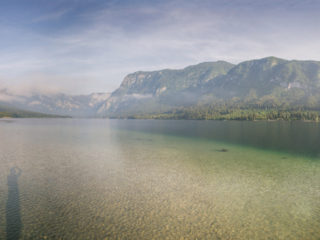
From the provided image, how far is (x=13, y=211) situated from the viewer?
2008 cm

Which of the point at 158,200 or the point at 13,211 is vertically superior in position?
the point at 13,211

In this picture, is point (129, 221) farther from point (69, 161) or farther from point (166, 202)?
point (69, 161)

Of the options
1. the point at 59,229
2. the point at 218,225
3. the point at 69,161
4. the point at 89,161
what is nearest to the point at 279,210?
the point at 218,225

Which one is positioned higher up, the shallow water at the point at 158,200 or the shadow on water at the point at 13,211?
the shadow on water at the point at 13,211

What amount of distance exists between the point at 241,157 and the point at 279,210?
2815 centimetres

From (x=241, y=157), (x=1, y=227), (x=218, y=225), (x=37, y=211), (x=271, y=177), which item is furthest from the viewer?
(x=241, y=157)

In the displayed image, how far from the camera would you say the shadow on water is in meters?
16.5

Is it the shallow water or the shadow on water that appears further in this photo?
the shallow water

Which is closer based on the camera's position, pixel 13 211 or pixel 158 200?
pixel 13 211

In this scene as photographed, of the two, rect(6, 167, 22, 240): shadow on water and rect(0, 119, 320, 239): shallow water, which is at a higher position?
rect(6, 167, 22, 240): shadow on water

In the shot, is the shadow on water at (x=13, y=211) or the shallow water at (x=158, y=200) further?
the shallow water at (x=158, y=200)

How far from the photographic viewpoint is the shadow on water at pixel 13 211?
1645 cm

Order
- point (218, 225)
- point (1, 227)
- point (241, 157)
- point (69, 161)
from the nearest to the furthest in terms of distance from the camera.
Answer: point (1, 227) → point (218, 225) → point (69, 161) → point (241, 157)

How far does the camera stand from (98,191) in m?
26.0
